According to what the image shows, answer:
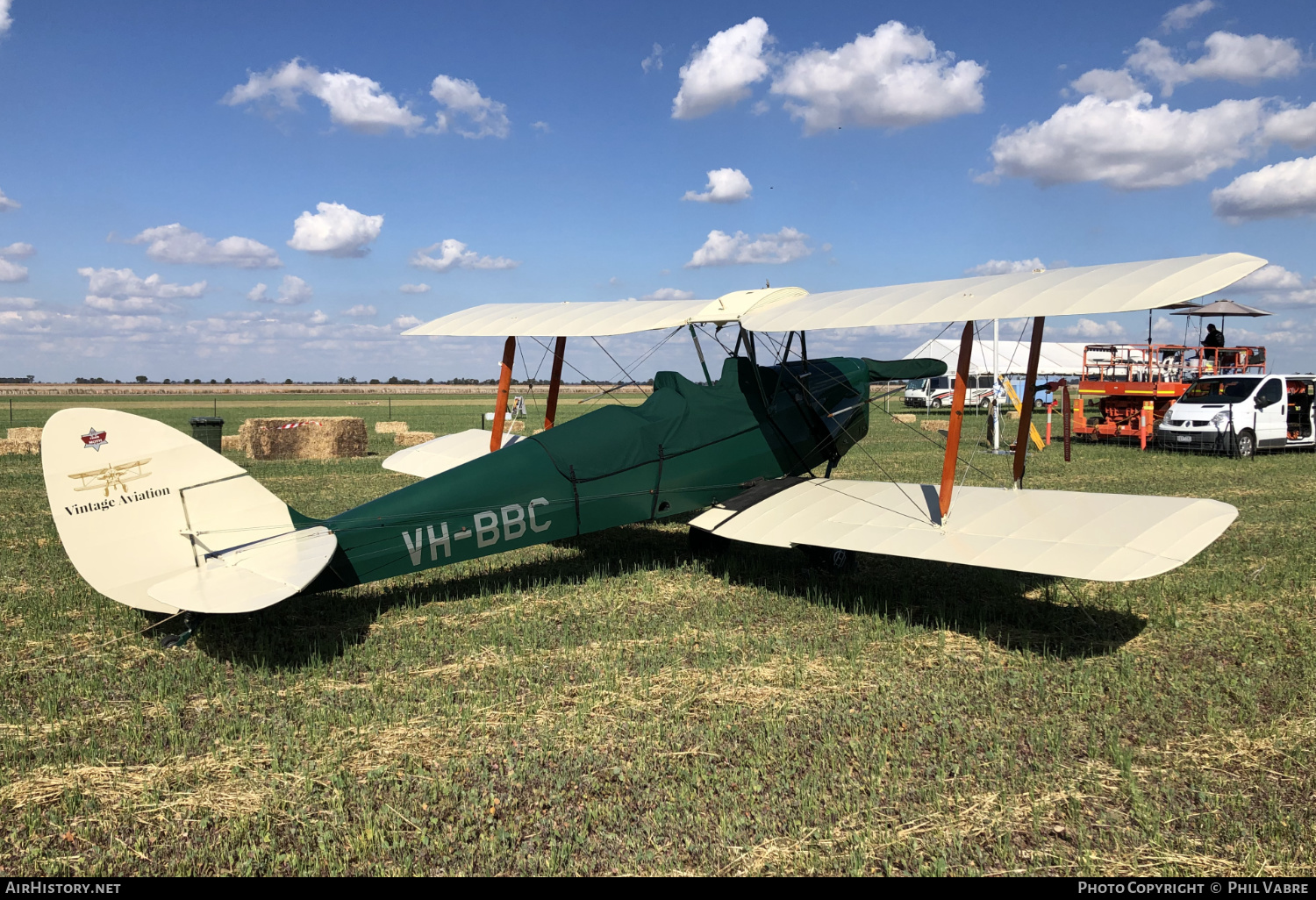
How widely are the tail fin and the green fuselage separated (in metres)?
0.56

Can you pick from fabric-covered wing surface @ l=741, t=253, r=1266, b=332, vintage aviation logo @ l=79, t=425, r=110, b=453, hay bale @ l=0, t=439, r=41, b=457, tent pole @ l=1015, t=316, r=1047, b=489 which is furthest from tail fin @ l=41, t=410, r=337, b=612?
hay bale @ l=0, t=439, r=41, b=457

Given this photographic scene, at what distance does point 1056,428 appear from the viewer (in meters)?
25.7

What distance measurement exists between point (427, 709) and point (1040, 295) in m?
4.92

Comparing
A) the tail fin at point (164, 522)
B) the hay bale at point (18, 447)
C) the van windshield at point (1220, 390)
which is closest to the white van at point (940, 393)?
the van windshield at point (1220, 390)

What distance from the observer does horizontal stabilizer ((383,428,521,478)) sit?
31.3 feet

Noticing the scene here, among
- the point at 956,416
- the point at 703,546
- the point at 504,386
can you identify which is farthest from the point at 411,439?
the point at 956,416

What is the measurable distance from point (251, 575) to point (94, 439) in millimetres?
1224

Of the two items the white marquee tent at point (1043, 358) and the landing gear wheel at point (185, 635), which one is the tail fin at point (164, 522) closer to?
the landing gear wheel at point (185, 635)

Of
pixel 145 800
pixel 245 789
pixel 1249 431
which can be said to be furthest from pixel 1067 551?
pixel 1249 431

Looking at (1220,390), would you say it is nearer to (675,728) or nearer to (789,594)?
(789,594)

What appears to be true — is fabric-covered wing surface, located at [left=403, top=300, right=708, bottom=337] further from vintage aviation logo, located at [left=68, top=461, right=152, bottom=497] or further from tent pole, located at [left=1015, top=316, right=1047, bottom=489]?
vintage aviation logo, located at [left=68, top=461, right=152, bottom=497]

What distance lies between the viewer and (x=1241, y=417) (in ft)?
55.4
